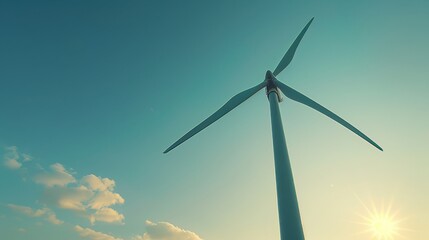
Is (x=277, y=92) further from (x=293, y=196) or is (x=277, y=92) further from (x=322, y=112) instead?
(x=293, y=196)

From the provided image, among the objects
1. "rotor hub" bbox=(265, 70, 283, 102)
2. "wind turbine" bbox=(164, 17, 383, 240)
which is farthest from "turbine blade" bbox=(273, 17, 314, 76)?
"rotor hub" bbox=(265, 70, 283, 102)

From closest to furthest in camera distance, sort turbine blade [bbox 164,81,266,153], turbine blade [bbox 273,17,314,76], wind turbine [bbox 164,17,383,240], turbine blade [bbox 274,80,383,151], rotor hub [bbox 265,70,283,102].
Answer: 1. wind turbine [bbox 164,17,383,240]
2. turbine blade [bbox 274,80,383,151]
3. turbine blade [bbox 164,81,266,153]
4. rotor hub [bbox 265,70,283,102]
5. turbine blade [bbox 273,17,314,76]

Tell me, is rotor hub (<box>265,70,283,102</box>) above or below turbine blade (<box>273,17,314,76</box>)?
below

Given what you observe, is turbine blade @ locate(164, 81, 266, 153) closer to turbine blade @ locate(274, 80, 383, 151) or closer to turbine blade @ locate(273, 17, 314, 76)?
turbine blade @ locate(274, 80, 383, 151)

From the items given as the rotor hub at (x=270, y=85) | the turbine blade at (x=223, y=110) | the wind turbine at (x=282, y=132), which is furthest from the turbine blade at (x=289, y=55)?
the turbine blade at (x=223, y=110)

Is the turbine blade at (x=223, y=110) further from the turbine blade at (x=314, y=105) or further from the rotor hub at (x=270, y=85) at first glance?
the turbine blade at (x=314, y=105)

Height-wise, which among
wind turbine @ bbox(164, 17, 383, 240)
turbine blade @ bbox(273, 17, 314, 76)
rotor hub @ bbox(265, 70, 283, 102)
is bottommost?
wind turbine @ bbox(164, 17, 383, 240)

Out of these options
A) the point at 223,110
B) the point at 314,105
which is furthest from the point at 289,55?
the point at 223,110

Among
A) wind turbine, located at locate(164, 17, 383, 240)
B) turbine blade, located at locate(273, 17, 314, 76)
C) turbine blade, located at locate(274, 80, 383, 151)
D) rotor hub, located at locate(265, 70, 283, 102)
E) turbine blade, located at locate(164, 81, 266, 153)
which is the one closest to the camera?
wind turbine, located at locate(164, 17, 383, 240)

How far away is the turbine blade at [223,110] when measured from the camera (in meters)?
33.4

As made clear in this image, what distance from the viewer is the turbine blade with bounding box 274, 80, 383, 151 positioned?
2973 cm

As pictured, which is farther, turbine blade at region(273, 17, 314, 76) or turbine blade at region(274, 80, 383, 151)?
turbine blade at region(273, 17, 314, 76)

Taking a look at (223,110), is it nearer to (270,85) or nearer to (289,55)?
(270,85)

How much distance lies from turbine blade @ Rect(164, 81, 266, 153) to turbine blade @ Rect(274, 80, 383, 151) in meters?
2.87
